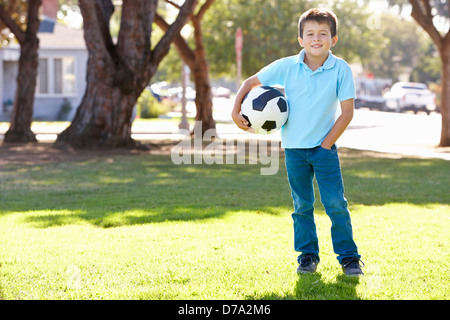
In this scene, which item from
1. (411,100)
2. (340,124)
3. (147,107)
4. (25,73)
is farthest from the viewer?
(411,100)

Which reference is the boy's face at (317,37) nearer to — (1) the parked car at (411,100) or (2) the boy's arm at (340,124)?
(2) the boy's arm at (340,124)

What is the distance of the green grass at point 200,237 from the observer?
4.78 metres

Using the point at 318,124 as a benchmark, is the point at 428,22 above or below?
above

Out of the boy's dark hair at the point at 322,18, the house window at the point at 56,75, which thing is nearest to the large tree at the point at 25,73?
the house window at the point at 56,75

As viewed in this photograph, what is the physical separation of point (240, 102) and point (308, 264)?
4.18ft

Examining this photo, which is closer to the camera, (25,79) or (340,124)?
(340,124)

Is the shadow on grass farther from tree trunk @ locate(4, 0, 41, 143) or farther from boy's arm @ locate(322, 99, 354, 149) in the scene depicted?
tree trunk @ locate(4, 0, 41, 143)

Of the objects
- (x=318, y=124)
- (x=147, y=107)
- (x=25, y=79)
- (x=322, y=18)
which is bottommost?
(x=147, y=107)

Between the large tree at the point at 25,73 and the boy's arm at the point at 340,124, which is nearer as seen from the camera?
the boy's arm at the point at 340,124

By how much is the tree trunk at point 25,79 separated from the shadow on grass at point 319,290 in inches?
599

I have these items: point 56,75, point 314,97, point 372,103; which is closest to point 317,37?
point 314,97

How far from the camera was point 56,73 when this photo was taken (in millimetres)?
32469

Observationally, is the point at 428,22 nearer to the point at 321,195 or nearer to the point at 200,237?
the point at 200,237

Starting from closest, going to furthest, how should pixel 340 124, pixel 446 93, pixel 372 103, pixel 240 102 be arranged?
1. pixel 340 124
2. pixel 240 102
3. pixel 446 93
4. pixel 372 103
